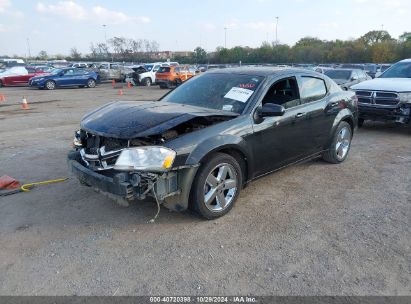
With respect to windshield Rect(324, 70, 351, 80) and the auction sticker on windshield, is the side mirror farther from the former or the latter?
windshield Rect(324, 70, 351, 80)

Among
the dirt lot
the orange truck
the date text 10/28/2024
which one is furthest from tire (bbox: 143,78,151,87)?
the date text 10/28/2024

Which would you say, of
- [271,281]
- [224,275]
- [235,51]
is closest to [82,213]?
[224,275]

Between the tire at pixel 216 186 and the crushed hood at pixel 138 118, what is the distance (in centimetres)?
56

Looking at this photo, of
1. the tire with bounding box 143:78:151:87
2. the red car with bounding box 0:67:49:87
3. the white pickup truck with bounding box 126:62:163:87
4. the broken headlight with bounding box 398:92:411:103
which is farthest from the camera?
the tire with bounding box 143:78:151:87

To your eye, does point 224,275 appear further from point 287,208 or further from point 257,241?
point 287,208

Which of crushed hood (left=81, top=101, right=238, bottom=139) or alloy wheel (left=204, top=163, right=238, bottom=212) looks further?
alloy wheel (left=204, top=163, right=238, bottom=212)

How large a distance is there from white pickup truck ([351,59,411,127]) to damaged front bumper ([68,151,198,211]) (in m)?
6.44

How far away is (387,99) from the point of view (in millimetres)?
8359

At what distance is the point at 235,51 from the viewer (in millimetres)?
65688

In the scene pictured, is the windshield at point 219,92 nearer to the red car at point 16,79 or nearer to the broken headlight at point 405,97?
the broken headlight at point 405,97

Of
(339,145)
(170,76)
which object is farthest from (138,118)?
(170,76)

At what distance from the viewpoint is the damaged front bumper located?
3.49m

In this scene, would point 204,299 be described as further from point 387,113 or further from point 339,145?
point 387,113

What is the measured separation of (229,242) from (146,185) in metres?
1.01
